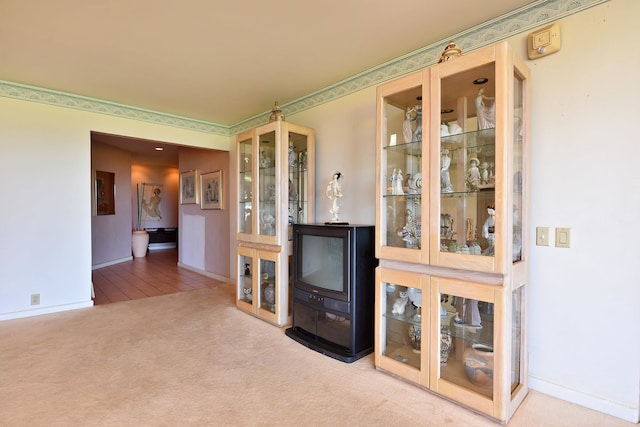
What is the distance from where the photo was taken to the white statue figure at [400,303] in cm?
218

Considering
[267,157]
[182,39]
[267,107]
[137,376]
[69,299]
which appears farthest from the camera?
[267,107]

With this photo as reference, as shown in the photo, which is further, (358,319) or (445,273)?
(358,319)

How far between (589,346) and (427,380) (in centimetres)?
94

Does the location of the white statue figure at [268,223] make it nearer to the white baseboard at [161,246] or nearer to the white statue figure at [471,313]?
the white statue figure at [471,313]

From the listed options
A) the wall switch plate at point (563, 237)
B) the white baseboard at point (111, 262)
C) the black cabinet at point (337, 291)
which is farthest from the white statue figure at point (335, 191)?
the white baseboard at point (111, 262)

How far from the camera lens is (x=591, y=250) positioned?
1.82 metres

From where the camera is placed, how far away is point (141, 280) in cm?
518

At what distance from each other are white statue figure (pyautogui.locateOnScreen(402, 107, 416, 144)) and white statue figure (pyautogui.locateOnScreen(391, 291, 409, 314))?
3.50 feet

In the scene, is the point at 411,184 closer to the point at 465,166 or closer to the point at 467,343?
the point at 465,166

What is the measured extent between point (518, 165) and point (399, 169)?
719 millimetres

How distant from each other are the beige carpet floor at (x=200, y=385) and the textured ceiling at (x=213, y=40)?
245 centimetres

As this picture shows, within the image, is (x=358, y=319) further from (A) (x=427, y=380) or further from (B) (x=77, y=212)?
(B) (x=77, y=212)

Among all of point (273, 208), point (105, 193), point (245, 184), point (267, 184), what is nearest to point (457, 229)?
point (273, 208)

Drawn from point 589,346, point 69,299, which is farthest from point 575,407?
point 69,299
